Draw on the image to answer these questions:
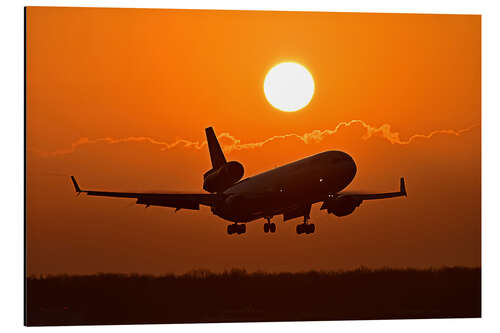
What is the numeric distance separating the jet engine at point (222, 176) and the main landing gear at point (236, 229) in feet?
1.80

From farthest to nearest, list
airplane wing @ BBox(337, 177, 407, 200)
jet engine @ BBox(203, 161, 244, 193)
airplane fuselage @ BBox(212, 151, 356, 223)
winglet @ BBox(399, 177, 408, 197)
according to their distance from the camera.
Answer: winglet @ BBox(399, 177, 408, 197) → airplane wing @ BBox(337, 177, 407, 200) → airplane fuselage @ BBox(212, 151, 356, 223) → jet engine @ BBox(203, 161, 244, 193)

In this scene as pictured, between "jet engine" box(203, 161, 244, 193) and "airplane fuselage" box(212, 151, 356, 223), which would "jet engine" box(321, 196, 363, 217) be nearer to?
"airplane fuselage" box(212, 151, 356, 223)

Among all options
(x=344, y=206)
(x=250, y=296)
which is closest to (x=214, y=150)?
(x=344, y=206)

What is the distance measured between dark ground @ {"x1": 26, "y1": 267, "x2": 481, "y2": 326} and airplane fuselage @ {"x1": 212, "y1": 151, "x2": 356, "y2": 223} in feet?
2.98

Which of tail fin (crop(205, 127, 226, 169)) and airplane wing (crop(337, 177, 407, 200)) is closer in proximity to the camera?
tail fin (crop(205, 127, 226, 169))

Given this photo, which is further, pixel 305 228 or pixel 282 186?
pixel 282 186

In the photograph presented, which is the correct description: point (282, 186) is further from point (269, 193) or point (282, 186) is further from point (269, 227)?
point (269, 227)

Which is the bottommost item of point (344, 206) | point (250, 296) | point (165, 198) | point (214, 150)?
point (250, 296)

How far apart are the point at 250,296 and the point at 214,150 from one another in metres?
2.18

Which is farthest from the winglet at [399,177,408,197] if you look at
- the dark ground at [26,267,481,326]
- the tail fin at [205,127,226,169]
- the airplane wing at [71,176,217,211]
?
the airplane wing at [71,176,217,211]

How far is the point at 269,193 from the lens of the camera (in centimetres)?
1217

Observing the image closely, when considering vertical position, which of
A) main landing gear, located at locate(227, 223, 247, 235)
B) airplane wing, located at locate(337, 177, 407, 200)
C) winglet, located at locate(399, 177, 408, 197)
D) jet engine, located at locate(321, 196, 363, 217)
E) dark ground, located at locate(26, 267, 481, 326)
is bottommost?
dark ground, located at locate(26, 267, 481, 326)

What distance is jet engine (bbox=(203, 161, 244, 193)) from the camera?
11602 millimetres

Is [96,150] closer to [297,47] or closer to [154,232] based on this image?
[154,232]
